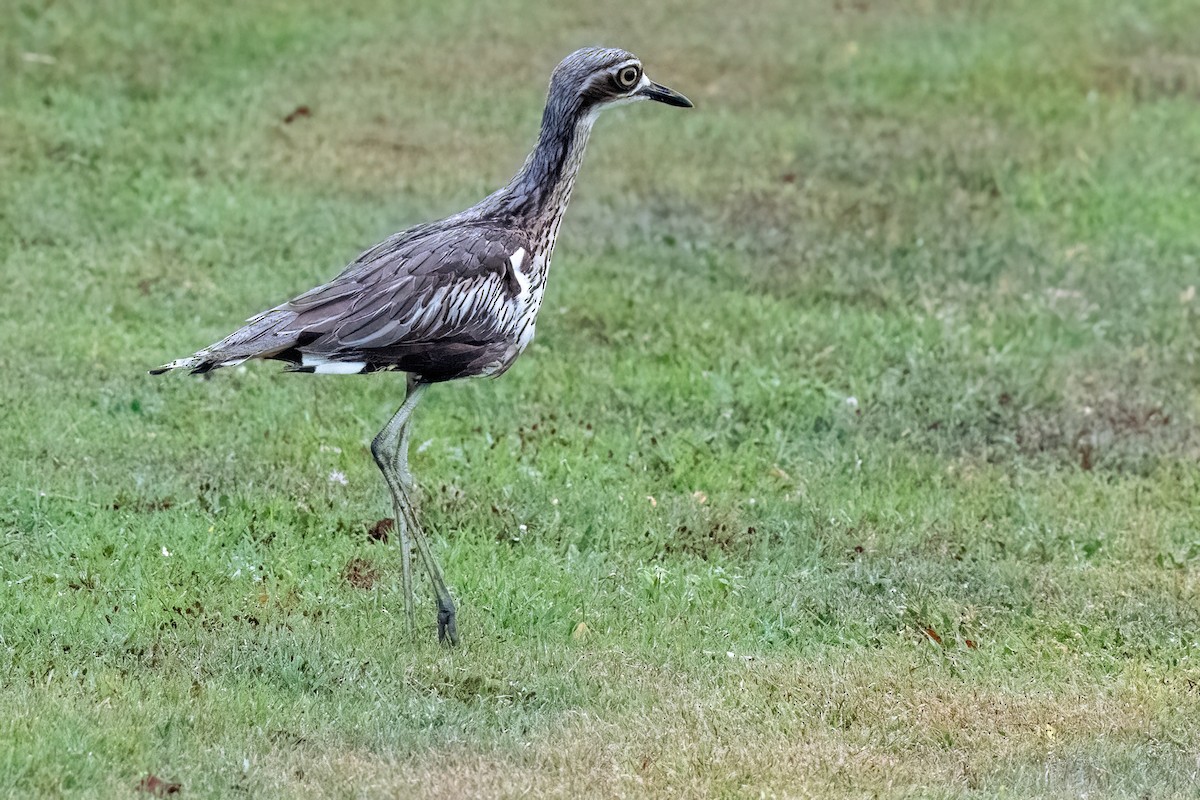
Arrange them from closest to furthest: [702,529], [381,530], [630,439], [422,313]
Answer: [422,313] < [381,530] < [702,529] < [630,439]

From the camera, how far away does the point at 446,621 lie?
7.27 m

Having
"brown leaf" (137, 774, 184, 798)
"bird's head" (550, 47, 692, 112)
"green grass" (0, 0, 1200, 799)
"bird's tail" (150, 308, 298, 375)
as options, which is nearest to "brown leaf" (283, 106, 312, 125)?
"green grass" (0, 0, 1200, 799)

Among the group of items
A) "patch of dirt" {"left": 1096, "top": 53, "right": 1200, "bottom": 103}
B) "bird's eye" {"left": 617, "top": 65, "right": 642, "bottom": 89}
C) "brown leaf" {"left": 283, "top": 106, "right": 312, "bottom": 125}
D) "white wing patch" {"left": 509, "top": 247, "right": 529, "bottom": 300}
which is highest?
"bird's eye" {"left": 617, "top": 65, "right": 642, "bottom": 89}

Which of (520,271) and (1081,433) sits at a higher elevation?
(520,271)

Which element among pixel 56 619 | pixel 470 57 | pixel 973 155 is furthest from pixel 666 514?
pixel 470 57

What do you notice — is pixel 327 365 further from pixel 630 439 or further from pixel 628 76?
pixel 630 439

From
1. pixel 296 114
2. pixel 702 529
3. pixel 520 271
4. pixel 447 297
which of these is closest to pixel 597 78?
pixel 520 271

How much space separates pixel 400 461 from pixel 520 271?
92cm

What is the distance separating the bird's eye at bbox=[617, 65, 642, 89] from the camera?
7.52m

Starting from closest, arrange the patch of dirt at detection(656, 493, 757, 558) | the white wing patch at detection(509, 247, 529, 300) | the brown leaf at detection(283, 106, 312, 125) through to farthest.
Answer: the white wing patch at detection(509, 247, 529, 300), the patch of dirt at detection(656, 493, 757, 558), the brown leaf at detection(283, 106, 312, 125)

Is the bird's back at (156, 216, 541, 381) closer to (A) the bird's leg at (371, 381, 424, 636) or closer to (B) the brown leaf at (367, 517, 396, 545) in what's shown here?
(A) the bird's leg at (371, 381, 424, 636)

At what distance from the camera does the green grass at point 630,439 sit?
654 centimetres

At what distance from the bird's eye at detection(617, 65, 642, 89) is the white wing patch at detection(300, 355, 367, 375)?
64.5 inches

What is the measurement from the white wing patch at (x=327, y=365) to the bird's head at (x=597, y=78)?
145cm
